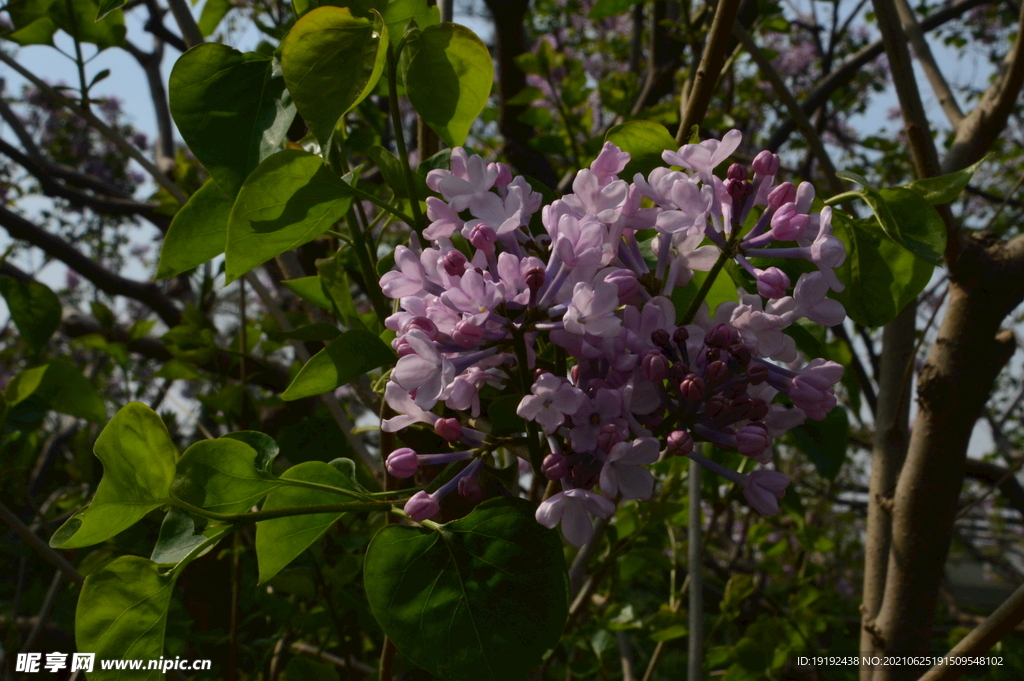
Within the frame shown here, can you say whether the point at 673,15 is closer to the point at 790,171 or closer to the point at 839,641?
the point at 790,171

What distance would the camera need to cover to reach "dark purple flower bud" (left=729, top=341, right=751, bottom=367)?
493mm

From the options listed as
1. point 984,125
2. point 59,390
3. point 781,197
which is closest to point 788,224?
point 781,197

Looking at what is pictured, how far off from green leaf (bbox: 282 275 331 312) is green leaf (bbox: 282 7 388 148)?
32 cm

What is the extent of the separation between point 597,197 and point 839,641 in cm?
172

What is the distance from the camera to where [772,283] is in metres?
0.51

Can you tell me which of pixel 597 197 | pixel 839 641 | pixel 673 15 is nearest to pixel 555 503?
pixel 597 197

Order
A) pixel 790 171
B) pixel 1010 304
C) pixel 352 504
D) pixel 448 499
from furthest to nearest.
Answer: pixel 790 171, pixel 1010 304, pixel 448 499, pixel 352 504

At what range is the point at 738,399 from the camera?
50cm

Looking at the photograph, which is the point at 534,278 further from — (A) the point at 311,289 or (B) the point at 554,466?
(A) the point at 311,289

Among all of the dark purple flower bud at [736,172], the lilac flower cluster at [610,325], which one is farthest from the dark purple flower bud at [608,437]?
the dark purple flower bud at [736,172]

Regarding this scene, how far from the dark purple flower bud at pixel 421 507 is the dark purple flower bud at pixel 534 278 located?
7.1 inches

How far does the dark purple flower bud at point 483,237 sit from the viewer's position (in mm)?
505

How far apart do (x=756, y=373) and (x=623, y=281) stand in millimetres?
110

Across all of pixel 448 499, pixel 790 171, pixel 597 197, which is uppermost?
pixel 790 171
